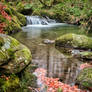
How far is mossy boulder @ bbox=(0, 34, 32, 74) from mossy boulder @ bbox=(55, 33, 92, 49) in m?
4.69

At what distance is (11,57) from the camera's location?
4004 mm

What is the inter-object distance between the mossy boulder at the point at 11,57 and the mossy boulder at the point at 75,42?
4.69 metres

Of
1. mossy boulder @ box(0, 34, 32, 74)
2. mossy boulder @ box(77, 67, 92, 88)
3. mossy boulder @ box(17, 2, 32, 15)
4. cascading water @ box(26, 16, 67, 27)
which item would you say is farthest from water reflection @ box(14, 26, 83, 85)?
mossy boulder @ box(17, 2, 32, 15)

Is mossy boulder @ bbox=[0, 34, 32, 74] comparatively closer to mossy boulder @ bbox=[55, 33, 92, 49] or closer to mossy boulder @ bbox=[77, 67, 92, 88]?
mossy boulder @ bbox=[77, 67, 92, 88]

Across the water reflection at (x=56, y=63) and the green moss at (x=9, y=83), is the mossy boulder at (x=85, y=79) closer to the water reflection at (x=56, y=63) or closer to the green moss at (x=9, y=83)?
the water reflection at (x=56, y=63)

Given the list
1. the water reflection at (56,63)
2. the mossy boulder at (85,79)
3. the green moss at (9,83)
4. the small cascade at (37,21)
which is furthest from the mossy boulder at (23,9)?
the green moss at (9,83)

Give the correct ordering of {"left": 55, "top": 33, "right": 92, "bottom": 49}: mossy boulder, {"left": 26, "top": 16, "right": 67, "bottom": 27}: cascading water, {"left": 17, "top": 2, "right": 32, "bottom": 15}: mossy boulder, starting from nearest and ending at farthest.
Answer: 1. {"left": 55, "top": 33, "right": 92, "bottom": 49}: mossy boulder
2. {"left": 26, "top": 16, "right": 67, "bottom": 27}: cascading water
3. {"left": 17, "top": 2, "right": 32, "bottom": 15}: mossy boulder

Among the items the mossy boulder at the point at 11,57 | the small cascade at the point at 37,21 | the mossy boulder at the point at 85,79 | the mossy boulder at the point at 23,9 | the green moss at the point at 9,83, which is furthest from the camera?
the mossy boulder at the point at 23,9

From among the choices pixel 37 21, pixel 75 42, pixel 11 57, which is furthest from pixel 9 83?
pixel 37 21

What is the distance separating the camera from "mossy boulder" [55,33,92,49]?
333 inches

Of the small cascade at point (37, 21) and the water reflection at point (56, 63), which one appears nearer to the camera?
the water reflection at point (56, 63)

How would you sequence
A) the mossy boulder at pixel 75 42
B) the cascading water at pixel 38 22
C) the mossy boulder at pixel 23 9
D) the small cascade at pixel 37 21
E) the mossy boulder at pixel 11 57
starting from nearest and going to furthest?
the mossy boulder at pixel 11 57, the mossy boulder at pixel 75 42, the cascading water at pixel 38 22, the small cascade at pixel 37 21, the mossy boulder at pixel 23 9

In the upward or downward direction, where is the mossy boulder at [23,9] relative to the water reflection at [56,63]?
upward

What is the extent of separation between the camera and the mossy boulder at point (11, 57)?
3.72 metres
